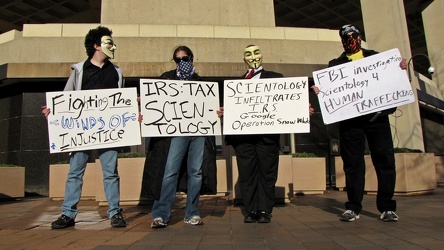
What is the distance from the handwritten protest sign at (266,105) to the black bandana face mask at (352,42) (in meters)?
0.71

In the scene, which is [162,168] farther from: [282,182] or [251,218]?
[282,182]

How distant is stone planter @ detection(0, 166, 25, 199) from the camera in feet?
29.7

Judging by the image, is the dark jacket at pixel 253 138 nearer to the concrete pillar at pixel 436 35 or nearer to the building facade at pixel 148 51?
the building facade at pixel 148 51

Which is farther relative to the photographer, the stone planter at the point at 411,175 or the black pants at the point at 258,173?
the stone planter at the point at 411,175

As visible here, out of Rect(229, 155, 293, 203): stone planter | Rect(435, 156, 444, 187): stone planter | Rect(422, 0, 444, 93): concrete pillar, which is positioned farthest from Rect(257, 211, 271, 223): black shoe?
Rect(422, 0, 444, 93): concrete pillar

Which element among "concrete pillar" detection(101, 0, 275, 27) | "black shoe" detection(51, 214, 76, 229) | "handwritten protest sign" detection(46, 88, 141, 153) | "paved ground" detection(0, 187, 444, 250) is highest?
"concrete pillar" detection(101, 0, 275, 27)

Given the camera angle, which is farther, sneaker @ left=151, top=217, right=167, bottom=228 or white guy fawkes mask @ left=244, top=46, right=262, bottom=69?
white guy fawkes mask @ left=244, top=46, right=262, bottom=69

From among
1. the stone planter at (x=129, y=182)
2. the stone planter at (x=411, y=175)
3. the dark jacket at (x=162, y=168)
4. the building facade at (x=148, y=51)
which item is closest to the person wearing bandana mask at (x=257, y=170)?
the dark jacket at (x=162, y=168)

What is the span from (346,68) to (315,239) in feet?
7.38

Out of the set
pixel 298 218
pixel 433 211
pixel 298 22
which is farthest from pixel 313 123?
pixel 298 22

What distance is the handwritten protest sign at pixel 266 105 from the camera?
4406 millimetres

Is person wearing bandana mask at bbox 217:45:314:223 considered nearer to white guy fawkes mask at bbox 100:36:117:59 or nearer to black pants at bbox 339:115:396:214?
black pants at bbox 339:115:396:214

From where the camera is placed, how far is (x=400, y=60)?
4.36 m

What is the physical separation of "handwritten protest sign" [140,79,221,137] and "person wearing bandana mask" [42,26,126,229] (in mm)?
519
